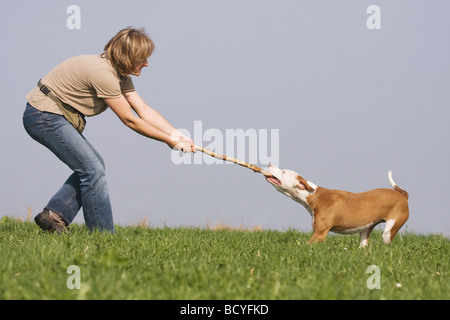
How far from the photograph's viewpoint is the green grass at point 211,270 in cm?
402

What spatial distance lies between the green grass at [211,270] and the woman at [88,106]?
32.6 inches

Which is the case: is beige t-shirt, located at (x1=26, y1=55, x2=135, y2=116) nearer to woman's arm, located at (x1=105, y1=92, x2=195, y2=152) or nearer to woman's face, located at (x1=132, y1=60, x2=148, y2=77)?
woman's arm, located at (x1=105, y1=92, x2=195, y2=152)

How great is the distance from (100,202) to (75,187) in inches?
20.9

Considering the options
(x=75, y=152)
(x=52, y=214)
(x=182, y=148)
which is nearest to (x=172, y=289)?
(x=182, y=148)

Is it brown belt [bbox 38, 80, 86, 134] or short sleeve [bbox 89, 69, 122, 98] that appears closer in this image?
short sleeve [bbox 89, 69, 122, 98]

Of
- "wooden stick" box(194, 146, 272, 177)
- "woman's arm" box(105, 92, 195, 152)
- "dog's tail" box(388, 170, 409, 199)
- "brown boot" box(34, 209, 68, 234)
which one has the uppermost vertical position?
"woman's arm" box(105, 92, 195, 152)

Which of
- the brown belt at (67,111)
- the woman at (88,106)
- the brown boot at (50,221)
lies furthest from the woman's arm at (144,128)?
the brown boot at (50,221)

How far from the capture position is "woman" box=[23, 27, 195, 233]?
6.54m

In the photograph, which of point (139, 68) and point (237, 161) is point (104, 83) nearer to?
point (139, 68)

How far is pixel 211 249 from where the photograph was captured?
20.7 feet

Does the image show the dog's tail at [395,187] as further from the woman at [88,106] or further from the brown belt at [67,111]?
the brown belt at [67,111]

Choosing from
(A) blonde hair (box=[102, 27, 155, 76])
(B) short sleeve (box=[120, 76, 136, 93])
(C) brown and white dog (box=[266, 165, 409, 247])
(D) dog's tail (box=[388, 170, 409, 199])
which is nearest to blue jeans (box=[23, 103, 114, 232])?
(B) short sleeve (box=[120, 76, 136, 93])

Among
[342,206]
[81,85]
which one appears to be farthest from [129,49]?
[342,206]

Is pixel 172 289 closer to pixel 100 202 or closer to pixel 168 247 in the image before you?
pixel 168 247
